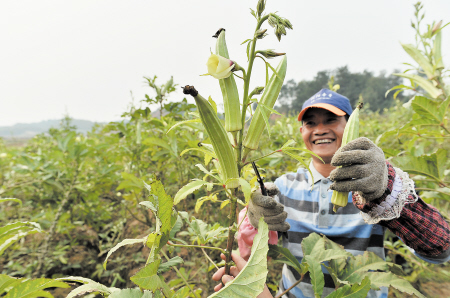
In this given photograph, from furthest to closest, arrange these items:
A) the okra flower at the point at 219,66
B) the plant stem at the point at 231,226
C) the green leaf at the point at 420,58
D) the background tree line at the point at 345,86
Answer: the background tree line at the point at 345,86 < the green leaf at the point at 420,58 < the plant stem at the point at 231,226 < the okra flower at the point at 219,66

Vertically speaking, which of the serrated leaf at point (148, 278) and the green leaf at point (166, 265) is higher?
the serrated leaf at point (148, 278)

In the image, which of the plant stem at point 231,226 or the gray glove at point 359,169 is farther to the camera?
the gray glove at point 359,169

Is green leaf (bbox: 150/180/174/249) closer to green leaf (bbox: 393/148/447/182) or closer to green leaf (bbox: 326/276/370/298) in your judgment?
green leaf (bbox: 326/276/370/298)

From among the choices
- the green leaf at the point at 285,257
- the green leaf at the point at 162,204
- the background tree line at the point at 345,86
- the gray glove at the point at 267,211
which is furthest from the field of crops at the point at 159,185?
the background tree line at the point at 345,86

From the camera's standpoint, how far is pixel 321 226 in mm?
1598

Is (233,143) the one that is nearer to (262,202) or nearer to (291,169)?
(262,202)

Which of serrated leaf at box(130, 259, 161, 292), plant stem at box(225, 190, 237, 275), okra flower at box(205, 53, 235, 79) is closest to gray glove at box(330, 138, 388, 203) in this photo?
plant stem at box(225, 190, 237, 275)

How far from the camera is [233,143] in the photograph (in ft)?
2.82

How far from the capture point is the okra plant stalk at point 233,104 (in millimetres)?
711

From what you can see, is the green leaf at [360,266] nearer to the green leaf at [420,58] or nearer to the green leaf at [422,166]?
the green leaf at [422,166]

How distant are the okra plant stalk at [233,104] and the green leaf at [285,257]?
0.79ft

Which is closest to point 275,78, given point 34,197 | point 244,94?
point 244,94

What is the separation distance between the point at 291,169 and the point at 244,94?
2316mm

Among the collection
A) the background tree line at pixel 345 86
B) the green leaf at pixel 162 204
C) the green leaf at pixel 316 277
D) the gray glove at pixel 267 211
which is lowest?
the green leaf at pixel 316 277
